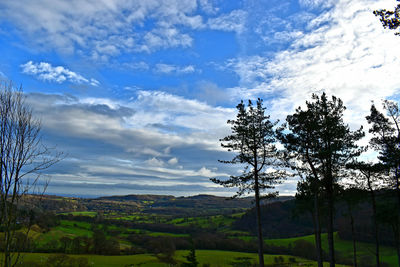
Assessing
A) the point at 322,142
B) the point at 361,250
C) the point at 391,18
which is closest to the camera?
the point at 391,18

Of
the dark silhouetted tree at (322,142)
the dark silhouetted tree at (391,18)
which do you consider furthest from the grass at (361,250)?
the dark silhouetted tree at (391,18)

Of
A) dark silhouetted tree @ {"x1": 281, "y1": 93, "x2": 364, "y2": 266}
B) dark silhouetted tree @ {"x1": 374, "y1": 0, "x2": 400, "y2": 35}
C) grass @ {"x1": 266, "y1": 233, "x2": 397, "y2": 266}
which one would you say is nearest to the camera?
dark silhouetted tree @ {"x1": 374, "y1": 0, "x2": 400, "y2": 35}

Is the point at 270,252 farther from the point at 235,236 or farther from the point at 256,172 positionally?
the point at 256,172

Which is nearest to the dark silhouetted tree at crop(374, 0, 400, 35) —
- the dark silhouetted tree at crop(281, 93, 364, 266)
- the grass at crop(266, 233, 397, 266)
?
the dark silhouetted tree at crop(281, 93, 364, 266)

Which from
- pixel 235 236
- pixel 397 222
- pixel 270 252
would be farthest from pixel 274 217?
pixel 397 222

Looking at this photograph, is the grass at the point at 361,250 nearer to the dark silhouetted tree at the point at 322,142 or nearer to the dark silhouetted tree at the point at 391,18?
the dark silhouetted tree at the point at 322,142

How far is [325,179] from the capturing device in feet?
71.8

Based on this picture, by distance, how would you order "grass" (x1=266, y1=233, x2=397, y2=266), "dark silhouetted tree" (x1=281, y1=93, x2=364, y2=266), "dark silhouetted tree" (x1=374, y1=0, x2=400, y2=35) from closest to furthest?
"dark silhouetted tree" (x1=374, y1=0, x2=400, y2=35) → "dark silhouetted tree" (x1=281, y1=93, x2=364, y2=266) → "grass" (x1=266, y1=233, x2=397, y2=266)

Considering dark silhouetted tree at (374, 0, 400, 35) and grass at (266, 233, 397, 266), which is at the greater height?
dark silhouetted tree at (374, 0, 400, 35)

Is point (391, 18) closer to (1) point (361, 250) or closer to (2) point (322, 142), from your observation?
(2) point (322, 142)

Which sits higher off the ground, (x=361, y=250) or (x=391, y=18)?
(x=391, y=18)

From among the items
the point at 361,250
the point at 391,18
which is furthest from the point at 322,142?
the point at 361,250

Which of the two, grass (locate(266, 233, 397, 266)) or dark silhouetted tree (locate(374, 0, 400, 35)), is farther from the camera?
grass (locate(266, 233, 397, 266))

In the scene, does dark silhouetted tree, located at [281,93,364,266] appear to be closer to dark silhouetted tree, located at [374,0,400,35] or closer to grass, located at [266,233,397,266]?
dark silhouetted tree, located at [374,0,400,35]
